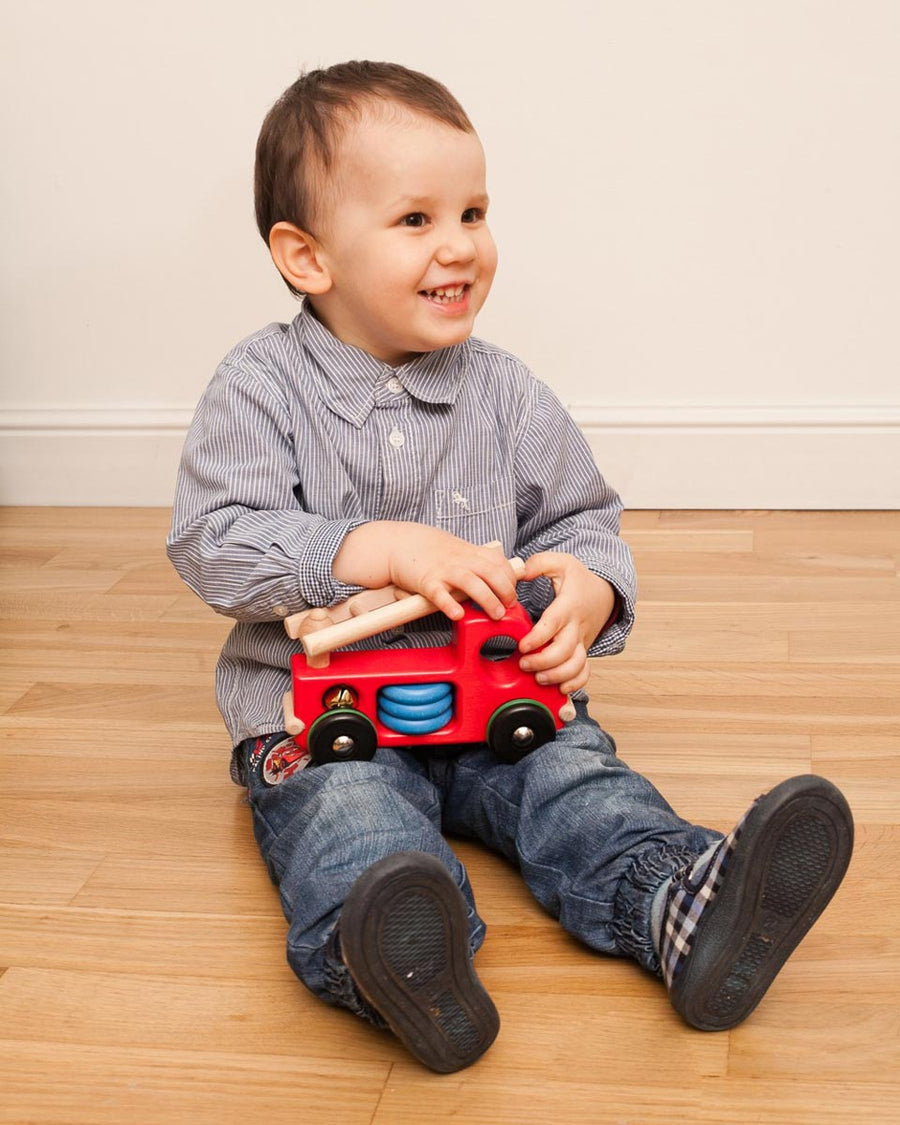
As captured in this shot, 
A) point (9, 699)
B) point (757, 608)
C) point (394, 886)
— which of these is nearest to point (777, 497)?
point (757, 608)

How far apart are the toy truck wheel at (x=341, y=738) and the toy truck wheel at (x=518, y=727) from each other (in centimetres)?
8

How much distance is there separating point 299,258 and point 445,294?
0.12 metres

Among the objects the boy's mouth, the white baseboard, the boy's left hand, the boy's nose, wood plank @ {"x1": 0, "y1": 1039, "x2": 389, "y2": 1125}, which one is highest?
the boy's nose

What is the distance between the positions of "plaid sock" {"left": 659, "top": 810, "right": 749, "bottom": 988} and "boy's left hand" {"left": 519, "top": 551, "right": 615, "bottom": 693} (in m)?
0.18

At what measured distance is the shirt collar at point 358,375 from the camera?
0.98 meters

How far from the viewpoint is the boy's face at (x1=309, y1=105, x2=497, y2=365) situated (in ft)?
3.06

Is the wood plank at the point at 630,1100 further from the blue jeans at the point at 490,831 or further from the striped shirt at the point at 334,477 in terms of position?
the striped shirt at the point at 334,477

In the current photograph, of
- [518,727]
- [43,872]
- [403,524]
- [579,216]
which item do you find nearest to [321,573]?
[403,524]

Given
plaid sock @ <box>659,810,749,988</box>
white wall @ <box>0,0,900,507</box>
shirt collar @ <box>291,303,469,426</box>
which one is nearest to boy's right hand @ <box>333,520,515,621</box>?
shirt collar @ <box>291,303,469,426</box>

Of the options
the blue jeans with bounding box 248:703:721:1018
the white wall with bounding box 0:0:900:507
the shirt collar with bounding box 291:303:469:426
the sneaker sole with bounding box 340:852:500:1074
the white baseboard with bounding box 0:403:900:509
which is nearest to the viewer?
the sneaker sole with bounding box 340:852:500:1074

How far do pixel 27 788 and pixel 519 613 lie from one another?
0.44 meters

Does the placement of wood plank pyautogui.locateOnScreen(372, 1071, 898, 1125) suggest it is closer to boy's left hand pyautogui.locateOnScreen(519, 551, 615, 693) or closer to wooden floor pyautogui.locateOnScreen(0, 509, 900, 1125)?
wooden floor pyautogui.locateOnScreen(0, 509, 900, 1125)

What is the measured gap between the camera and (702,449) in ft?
5.85

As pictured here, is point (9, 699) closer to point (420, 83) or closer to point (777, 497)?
point (420, 83)
